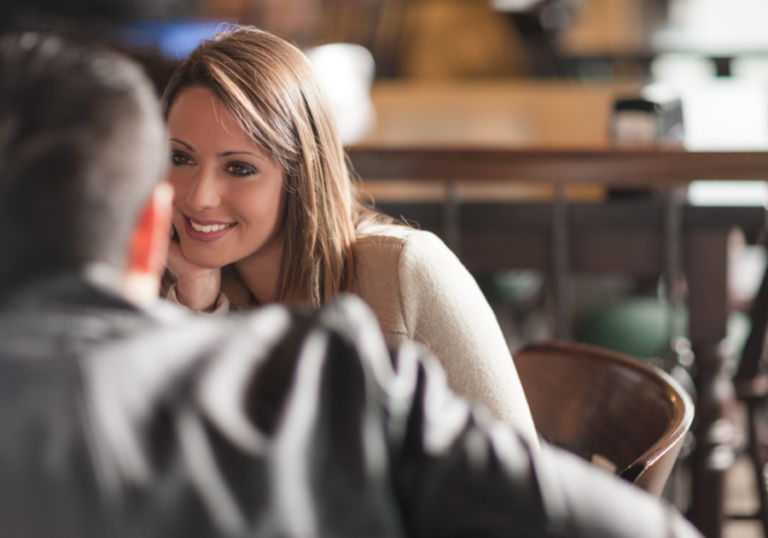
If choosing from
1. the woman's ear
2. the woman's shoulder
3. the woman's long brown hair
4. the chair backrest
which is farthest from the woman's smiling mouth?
the woman's ear

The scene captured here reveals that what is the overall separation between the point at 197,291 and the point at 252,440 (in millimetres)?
858

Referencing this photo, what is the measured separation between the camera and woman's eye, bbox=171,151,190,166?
118 centimetres

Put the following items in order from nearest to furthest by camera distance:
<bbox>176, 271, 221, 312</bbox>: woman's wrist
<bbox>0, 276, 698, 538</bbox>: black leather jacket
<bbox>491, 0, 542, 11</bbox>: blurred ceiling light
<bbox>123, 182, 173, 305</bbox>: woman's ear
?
1. <bbox>0, 276, 698, 538</bbox>: black leather jacket
2. <bbox>123, 182, 173, 305</bbox>: woman's ear
3. <bbox>176, 271, 221, 312</bbox>: woman's wrist
4. <bbox>491, 0, 542, 11</bbox>: blurred ceiling light

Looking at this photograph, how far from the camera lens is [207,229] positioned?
121cm

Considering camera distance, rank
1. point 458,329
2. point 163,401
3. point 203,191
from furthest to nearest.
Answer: point 203,191 < point 458,329 < point 163,401

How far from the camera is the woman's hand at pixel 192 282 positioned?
1283 mm

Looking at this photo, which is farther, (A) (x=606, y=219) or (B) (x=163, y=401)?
(A) (x=606, y=219)

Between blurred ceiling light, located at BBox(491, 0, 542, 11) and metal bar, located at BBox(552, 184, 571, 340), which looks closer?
metal bar, located at BBox(552, 184, 571, 340)

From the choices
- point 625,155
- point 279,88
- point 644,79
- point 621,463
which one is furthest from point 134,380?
point 644,79

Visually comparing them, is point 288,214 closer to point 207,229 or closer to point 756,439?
point 207,229

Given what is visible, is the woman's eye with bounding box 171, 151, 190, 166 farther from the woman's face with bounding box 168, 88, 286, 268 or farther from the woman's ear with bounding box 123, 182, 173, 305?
the woman's ear with bounding box 123, 182, 173, 305

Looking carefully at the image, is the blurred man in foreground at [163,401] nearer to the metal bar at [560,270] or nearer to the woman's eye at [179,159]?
the woman's eye at [179,159]

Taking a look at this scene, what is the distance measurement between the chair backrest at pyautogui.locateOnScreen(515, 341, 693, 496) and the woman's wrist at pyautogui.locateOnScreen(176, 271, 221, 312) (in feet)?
1.83

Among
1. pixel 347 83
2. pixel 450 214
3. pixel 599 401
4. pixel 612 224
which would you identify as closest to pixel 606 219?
pixel 612 224
